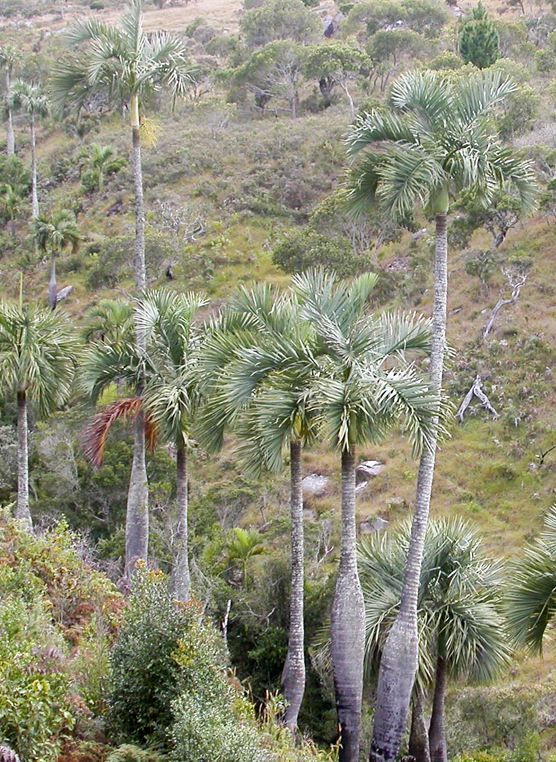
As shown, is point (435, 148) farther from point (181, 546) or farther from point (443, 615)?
point (181, 546)

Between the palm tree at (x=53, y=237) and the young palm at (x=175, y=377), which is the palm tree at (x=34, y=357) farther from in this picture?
the palm tree at (x=53, y=237)

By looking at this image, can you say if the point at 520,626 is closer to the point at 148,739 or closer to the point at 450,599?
the point at 450,599

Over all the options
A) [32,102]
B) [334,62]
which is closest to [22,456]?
[32,102]

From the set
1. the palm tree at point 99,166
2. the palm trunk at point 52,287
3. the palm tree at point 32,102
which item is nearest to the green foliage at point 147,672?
the palm trunk at point 52,287

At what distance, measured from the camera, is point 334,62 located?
48.9m

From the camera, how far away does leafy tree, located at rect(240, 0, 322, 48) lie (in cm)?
5945

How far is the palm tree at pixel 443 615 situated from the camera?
13172 mm

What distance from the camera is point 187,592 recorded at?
14.6m

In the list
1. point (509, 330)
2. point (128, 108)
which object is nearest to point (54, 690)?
point (128, 108)

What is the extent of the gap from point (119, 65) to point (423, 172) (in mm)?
7508

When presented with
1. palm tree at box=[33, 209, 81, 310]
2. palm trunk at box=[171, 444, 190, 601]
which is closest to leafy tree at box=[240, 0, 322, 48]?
palm tree at box=[33, 209, 81, 310]

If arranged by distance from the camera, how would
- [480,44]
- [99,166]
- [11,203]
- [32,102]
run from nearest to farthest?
[11,203] < [99,166] < [480,44] < [32,102]

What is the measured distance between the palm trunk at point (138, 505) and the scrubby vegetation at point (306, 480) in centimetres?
6

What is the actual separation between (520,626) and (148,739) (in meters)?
4.93
